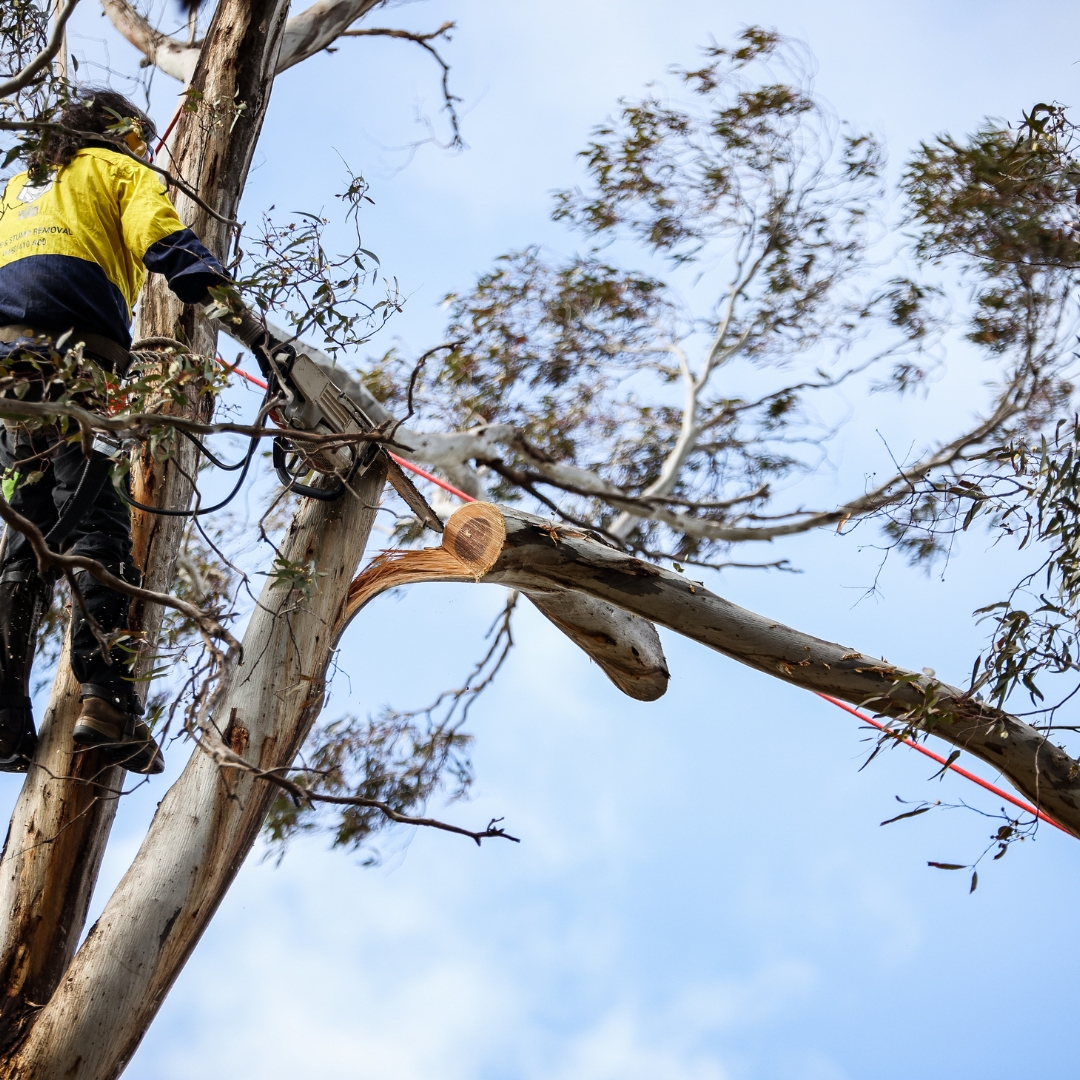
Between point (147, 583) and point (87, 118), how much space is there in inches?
42.7

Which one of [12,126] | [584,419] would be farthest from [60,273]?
[584,419]

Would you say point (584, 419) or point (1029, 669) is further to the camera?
point (584, 419)

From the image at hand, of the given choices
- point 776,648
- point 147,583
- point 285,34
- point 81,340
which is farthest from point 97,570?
point 285,34

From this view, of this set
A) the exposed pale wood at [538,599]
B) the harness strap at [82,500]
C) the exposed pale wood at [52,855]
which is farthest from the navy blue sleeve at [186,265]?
the exposed pale wood at [52,855]

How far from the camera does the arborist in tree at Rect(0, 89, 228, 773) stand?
2.40m

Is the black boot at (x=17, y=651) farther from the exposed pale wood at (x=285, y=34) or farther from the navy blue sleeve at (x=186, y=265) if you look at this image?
A: the exposed pale wood at (x=285, y=34)

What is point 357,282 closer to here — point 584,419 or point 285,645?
point 285,645

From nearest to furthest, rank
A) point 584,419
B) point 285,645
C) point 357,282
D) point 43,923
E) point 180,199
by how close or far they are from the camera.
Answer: point 357,282, point 43,923, point 285,645, point 180,199, point 584,419

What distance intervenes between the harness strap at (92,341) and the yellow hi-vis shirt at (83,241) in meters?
0.01

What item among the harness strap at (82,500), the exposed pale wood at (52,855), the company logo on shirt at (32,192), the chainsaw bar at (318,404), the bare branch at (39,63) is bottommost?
the exposed pale wood at (52,855)

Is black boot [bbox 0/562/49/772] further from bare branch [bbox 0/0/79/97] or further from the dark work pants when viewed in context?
bare branch [bbox 0/0/79/97]

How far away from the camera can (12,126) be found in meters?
1.86

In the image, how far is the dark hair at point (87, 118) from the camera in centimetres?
238

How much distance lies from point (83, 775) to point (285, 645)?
1.73ft
